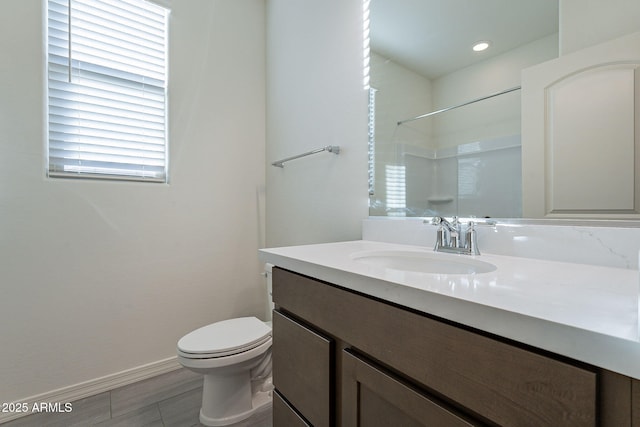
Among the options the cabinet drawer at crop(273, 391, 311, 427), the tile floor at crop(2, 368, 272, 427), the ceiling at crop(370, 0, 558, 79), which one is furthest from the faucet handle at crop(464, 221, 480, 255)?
the tile floor at crop(2, 368, 272, 427)

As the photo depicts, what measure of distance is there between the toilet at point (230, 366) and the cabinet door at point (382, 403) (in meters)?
0.79

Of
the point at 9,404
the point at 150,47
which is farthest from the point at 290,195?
the point at 9,404

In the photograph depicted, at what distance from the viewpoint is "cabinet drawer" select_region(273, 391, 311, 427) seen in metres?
0.81

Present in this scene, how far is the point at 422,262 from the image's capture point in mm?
970

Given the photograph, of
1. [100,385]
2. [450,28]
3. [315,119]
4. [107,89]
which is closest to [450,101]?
[450,28]

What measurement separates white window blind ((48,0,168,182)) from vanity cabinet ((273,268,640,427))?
1466 mm

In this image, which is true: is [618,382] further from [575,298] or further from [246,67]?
[246,67]

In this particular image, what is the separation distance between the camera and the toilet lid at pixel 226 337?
127cm

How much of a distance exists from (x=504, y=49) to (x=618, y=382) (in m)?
1.00

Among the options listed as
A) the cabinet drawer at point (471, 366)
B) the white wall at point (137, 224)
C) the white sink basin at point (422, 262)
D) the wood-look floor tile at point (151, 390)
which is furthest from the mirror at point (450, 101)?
the wood-look floor tile at point (151, 390)

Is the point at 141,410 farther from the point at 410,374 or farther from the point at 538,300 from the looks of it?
the point at 538,300

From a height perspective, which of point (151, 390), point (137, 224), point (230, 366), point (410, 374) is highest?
point (137, 224)

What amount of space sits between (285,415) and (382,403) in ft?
1.52

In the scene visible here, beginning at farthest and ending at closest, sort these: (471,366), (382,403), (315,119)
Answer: (315,119) → (382,403) → (471,366)
